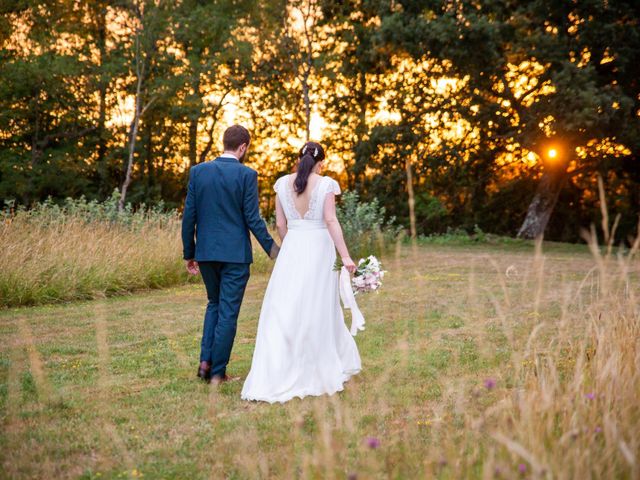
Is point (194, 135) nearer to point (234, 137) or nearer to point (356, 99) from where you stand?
point (356, 99)

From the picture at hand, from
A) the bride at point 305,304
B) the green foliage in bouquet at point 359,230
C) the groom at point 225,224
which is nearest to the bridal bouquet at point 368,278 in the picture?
the bride at point 305,304

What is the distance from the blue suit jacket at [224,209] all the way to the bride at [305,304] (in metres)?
0.29

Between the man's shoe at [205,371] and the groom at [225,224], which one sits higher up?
the groom at [225,224]

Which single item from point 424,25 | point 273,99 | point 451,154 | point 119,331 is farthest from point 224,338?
point 273,99

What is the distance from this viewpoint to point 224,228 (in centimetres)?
536

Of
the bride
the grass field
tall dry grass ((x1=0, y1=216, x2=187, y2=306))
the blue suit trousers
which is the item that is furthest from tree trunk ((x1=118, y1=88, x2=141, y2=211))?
the bride

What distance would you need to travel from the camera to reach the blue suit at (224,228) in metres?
5.33

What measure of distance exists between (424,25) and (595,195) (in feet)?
46.7

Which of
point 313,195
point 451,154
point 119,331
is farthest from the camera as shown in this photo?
point 451,154

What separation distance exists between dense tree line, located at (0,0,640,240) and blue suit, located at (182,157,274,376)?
15854 millimetres

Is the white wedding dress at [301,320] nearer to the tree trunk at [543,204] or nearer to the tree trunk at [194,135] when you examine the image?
the tree trunk at [543,204]

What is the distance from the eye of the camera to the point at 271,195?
3488 cm

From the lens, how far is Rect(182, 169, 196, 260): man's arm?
542 cm

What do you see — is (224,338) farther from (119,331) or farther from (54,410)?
(119,331)
